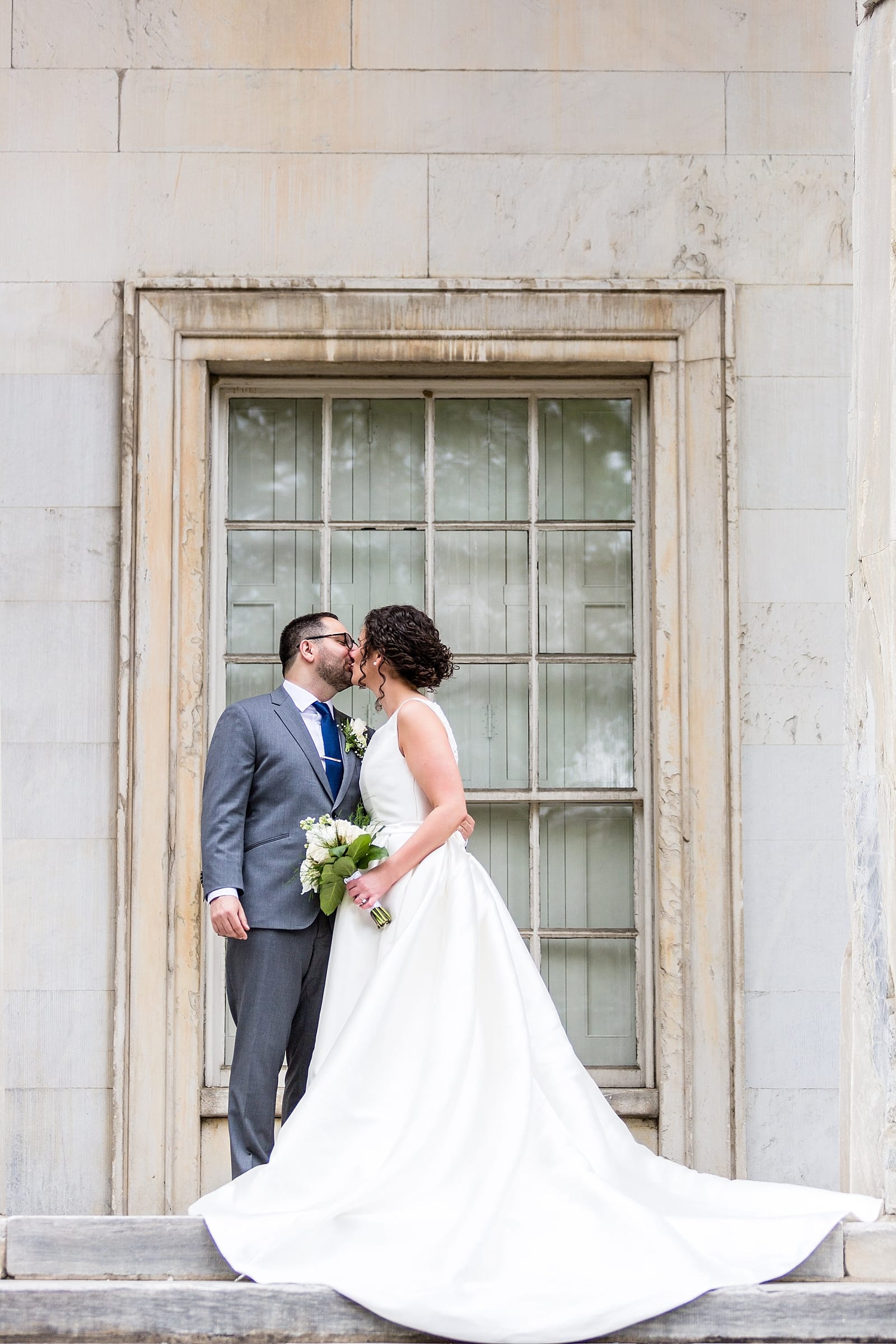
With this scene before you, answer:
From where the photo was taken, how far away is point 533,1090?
11.2 feet

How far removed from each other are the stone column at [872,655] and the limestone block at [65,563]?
296 cm

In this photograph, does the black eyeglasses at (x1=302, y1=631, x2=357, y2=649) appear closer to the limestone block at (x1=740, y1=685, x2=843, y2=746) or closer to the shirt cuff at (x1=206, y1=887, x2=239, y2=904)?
the shirt cuff at (x1=206, y1=887, x2=239, y2=904)

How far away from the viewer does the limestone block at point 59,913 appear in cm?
490

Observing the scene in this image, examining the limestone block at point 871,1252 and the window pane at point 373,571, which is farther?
the window pane at point 373,571

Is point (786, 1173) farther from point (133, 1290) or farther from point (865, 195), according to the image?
point (865, 195)

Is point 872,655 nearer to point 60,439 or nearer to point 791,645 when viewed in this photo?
point 791,645

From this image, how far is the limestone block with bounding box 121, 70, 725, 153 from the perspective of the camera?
5172mm

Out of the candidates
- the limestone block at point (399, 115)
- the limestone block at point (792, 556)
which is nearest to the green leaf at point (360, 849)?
the limestone block at point (792, 556)

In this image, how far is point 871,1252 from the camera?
2908 millimetres

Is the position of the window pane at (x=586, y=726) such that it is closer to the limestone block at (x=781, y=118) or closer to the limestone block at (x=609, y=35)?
the limestone block at (x=781, y=118)

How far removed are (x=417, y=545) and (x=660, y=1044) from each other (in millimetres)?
2274

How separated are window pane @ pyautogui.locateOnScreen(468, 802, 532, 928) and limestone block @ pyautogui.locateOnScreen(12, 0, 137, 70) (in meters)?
3.47

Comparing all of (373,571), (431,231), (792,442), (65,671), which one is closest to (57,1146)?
(65,671)

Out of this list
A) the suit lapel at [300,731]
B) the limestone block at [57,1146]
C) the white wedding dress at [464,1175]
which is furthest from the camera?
the limestone block at [57,1146]
